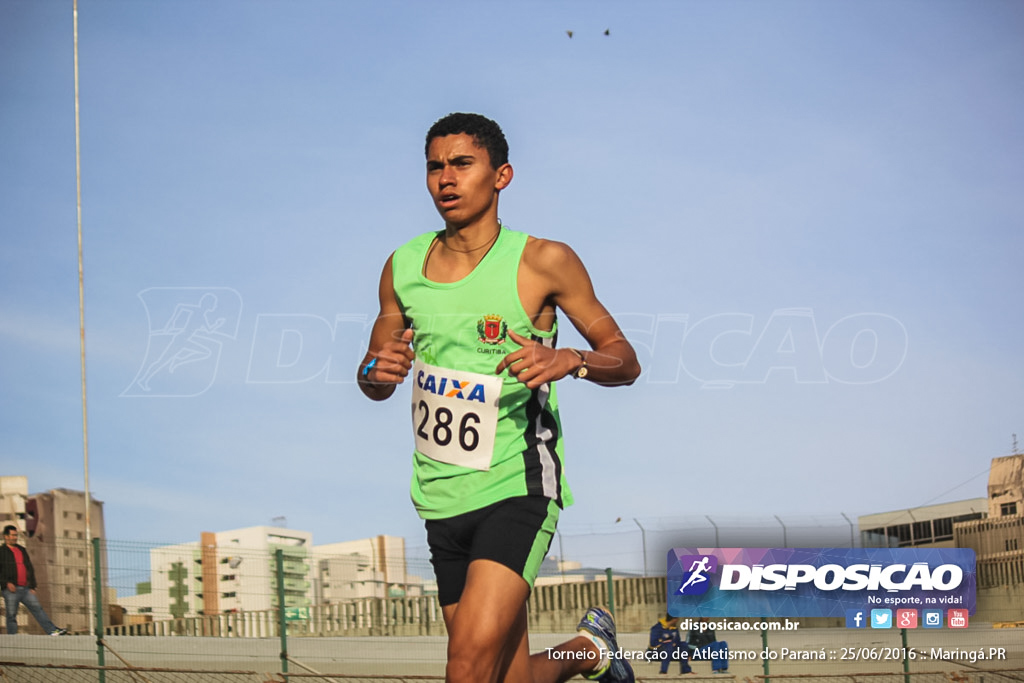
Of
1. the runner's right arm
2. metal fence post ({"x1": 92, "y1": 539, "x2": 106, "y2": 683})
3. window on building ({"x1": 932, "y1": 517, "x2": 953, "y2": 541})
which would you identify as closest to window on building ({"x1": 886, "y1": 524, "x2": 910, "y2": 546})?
window on building ({"x1": 932, "y1": 517, "x2": 953, "y2": 541})

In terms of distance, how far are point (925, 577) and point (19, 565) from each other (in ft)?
38.6

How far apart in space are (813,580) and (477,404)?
1153cm

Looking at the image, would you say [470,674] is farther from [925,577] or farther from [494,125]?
[925,577]

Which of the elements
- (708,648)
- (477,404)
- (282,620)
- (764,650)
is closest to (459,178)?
(477,404)

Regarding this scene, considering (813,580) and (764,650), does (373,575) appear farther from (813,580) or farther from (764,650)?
(813,580)

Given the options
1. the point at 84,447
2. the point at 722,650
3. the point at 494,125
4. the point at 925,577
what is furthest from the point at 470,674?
the point at 84,447

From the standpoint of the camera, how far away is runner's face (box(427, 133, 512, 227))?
4.55m

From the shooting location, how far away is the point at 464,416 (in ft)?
14.4

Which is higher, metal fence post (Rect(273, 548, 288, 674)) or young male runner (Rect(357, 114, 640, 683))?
young male runner (Rect(357, 114, 640, 683))

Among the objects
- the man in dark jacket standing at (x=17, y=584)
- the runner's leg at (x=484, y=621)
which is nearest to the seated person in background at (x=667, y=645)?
the man in dark jacket standing at (x=17, y=584)

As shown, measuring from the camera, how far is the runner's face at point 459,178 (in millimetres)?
4547

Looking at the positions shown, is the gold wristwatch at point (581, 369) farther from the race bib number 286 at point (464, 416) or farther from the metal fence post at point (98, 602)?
the metal fence post at point (98, 602)

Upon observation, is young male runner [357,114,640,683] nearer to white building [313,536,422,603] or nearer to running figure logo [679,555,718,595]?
white building [313,536,422,603]

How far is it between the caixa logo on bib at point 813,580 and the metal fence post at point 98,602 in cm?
691
